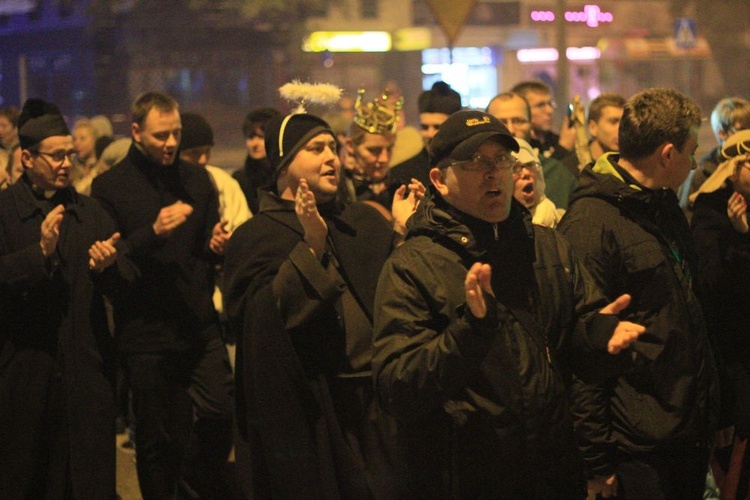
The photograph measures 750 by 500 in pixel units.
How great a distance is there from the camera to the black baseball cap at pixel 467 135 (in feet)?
12.5

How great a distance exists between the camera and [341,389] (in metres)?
5.41

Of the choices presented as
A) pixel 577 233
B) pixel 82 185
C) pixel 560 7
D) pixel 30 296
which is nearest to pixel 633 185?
pixel 577 233

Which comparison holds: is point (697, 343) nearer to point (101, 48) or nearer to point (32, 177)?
point (32, 177)

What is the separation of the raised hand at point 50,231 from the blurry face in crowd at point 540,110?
4.62 m

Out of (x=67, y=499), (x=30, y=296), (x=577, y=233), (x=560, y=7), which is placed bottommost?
(x=67, y=499)

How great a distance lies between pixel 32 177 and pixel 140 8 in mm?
35481

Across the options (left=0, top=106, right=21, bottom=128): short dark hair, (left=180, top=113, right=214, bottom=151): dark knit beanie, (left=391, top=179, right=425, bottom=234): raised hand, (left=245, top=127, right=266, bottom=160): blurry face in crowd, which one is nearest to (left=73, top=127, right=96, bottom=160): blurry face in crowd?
(left=0, top=106, right=21, bottom=128): short dark hair

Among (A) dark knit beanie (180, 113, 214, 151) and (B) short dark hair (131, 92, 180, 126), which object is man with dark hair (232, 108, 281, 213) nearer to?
(A) dark knit beanie (180, 113, 214, 151)

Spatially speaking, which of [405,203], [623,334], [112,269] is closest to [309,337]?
[405,203]

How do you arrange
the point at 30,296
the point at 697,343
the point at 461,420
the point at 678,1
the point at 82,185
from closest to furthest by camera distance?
the point at 461,420
the point at 697,343
the point at 30,296
the point at 82,185
the point at 678,1

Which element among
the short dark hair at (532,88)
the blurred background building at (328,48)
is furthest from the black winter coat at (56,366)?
the blurred background building at (328,48)

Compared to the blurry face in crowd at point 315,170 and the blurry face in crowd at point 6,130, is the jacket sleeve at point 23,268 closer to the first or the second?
the blurry face in crowd at point 315,170

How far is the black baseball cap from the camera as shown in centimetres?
381

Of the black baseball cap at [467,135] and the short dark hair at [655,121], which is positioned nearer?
the black baseball cap at [467,135]
